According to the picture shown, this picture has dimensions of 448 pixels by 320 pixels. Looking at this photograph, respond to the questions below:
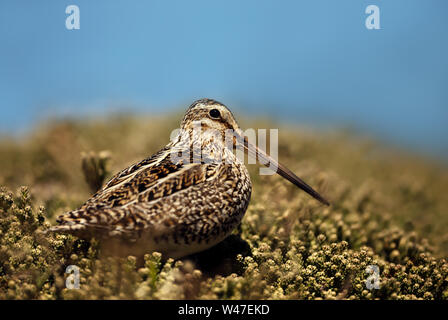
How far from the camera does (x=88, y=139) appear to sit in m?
11.5

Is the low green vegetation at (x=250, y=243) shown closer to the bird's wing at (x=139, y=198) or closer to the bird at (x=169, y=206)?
the bird at (x=169, y=206)

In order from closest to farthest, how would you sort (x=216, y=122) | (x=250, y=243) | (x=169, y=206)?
(x=169, y=206) → (x=216, y=122) → (x=250, y=243)

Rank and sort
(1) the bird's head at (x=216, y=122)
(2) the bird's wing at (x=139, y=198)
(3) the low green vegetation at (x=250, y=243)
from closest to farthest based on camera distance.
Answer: (2) the bird's wing at (x=139, y=198) → (3) the low green vegetation at (x=250, y=243) → (1) the bird's head at (x=216, y=122)

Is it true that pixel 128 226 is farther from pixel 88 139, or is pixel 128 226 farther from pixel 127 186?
pixel 88 139

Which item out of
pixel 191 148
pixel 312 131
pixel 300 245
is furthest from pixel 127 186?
pixel 312 131

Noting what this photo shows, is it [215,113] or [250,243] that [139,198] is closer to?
[215,113]

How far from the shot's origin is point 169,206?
435 centimetres

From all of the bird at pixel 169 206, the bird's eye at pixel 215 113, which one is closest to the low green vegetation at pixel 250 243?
the bird at pixel 169 206

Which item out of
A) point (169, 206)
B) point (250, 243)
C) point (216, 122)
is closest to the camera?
point (169, 206)

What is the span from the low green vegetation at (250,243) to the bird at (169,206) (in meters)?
0.20

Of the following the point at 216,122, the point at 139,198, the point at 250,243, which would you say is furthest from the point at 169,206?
the point at 250,243

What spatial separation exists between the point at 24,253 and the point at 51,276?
1.14 feet

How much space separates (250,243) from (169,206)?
167 centimetres

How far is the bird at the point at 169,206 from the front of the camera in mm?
4176
